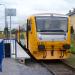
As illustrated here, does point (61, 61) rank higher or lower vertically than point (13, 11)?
lower

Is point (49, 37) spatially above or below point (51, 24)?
below

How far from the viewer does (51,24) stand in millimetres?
24266

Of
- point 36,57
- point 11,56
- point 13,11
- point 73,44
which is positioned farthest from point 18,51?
point 73,44

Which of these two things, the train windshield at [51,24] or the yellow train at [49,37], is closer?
the yellow train at [49,37]

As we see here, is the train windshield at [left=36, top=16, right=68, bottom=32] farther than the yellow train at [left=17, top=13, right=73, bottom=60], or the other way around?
the train windshield at [left=36, top=16, right=68, bottom=32]

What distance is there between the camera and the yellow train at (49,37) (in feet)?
76.9

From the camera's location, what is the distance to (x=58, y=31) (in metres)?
23.9

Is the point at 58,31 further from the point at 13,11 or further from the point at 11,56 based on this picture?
the point at 13,11

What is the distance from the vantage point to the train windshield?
78.6 ft

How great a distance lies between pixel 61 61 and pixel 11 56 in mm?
3324

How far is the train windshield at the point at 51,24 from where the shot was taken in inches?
944

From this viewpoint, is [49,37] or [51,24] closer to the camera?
[49,37]

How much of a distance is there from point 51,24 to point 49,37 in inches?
43.3

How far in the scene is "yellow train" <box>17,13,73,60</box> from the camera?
2345 cm
